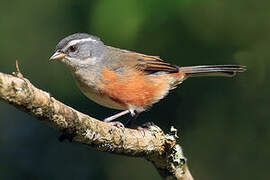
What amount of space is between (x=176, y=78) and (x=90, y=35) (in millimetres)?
1637

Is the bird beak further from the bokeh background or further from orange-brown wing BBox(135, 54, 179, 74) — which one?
orange-brown wing BBox(135, 54, 179, 74)

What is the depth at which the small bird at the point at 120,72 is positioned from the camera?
253 inches

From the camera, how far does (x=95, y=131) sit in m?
4.53

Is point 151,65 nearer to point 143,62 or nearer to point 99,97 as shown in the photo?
point 143,62

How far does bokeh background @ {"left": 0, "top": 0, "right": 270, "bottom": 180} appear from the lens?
19.8ft

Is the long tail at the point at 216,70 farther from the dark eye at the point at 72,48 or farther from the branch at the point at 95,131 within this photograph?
the dark eye at the point at 72,48

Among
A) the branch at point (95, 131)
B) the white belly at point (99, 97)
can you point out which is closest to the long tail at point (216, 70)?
the white belly at point (99, 97)

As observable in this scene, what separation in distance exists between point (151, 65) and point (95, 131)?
2803mm

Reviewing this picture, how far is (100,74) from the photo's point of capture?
6.54 m

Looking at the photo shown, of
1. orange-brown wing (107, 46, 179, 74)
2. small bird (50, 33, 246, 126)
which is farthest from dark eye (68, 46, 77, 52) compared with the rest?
orange-brown wing (107, 46, 179, 74)

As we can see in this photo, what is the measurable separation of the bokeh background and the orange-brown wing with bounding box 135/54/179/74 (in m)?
0.41

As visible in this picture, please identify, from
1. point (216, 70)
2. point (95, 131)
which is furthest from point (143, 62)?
point (95, 131)

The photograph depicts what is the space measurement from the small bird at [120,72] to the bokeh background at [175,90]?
0.19 metres

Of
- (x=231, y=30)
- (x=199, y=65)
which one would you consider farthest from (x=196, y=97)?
(x=231, y=30)
